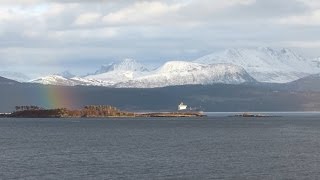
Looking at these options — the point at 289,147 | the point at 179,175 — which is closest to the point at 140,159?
the point at 179,175

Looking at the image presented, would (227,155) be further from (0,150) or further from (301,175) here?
(0,150)

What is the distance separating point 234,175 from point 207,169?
6558mm

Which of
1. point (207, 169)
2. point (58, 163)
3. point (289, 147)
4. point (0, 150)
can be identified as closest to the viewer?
point (207, 169)

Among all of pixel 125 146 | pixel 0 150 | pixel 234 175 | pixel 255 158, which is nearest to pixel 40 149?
pixel 0 150

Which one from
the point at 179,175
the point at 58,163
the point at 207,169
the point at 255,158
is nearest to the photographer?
the point at 179,175

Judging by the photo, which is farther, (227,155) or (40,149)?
(40,149)

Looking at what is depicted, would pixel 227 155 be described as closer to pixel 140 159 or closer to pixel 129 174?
pixel 140 159

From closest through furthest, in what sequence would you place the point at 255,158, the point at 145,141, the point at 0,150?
1. the point at 255,158
2. the point at 0,150
3. the point at 145,141

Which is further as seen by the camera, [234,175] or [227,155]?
[227,155]

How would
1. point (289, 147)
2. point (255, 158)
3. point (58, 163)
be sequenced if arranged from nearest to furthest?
point (58, 163) → point (255, 158) → point (289, 147)

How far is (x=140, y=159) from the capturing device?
342 ft

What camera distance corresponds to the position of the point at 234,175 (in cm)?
8606

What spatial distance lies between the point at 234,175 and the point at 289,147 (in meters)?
44.9

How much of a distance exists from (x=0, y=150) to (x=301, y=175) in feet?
180
